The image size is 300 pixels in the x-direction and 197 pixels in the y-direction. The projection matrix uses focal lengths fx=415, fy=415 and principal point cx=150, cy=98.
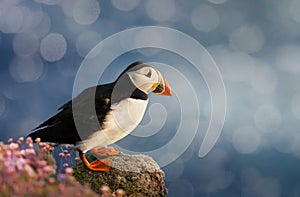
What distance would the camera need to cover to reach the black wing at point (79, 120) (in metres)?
8.54

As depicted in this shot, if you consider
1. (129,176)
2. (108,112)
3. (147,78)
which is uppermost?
(147,78)

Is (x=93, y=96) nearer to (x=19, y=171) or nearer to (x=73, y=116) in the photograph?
(x=73, y=116)

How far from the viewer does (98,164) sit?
31.0 ft

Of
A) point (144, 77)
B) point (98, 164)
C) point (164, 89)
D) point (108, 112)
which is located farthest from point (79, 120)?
point (164, 89)

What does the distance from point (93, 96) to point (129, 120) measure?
941mm

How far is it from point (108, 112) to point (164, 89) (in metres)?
1.37

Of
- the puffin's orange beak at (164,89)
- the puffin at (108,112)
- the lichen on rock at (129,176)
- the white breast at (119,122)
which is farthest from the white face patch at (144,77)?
the lichen on rock at (129,176)

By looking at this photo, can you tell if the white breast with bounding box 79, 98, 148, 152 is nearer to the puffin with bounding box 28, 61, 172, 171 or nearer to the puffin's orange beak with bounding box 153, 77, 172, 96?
the puffin with bounding box 28, 61, 172, 171

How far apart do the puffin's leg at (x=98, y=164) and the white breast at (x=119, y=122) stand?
51 centimetres

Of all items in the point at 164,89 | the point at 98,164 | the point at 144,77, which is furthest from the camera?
the point at 98,164

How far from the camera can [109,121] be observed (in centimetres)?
852

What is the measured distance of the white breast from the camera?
335 inches

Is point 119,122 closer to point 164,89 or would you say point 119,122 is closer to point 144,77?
point 144,77

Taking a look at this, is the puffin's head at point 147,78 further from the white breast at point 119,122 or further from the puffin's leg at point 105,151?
the puffin's leg at point 105,151
